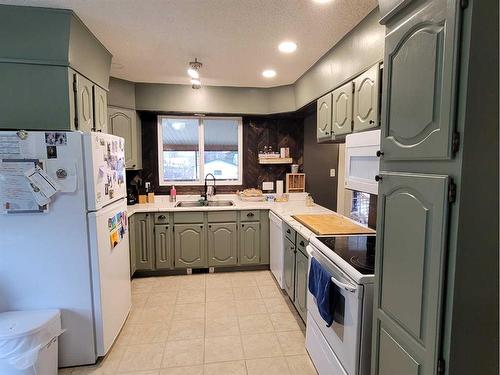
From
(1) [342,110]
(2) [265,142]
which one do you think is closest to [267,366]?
(1) [342,110]

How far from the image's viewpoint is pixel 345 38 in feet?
7.38

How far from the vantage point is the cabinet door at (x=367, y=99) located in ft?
6.14

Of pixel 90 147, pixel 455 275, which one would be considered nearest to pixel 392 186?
pixel 455 275

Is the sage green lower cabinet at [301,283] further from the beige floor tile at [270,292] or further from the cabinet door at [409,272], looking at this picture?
the cabinet door at [409,272]

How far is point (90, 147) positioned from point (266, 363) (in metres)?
1.94

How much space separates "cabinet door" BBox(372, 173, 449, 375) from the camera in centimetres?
93

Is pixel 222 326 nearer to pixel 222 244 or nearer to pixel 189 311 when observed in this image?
pixel 189 311

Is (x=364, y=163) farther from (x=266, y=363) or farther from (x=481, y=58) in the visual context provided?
(x=266, y=363)

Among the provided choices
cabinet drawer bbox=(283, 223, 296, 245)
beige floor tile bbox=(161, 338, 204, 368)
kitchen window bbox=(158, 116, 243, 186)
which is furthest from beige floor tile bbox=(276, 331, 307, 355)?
kitchen window bbox=(158, 116, 243, 186)

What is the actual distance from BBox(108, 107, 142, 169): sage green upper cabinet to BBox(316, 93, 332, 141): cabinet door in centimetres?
229

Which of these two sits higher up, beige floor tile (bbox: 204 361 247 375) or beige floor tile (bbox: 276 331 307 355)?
beige floor tile (bbox: 276 331 307 355)

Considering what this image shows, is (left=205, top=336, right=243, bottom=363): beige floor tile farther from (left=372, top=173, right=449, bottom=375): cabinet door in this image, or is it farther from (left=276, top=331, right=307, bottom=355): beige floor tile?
(left=372, top=173, right=449, bottom=375): cabinet door

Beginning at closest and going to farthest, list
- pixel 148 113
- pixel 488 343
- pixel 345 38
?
pixel 488 343 < pixel 345 38 < pixel 148 113

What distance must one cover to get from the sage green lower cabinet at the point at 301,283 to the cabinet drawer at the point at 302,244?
0.11 ft
